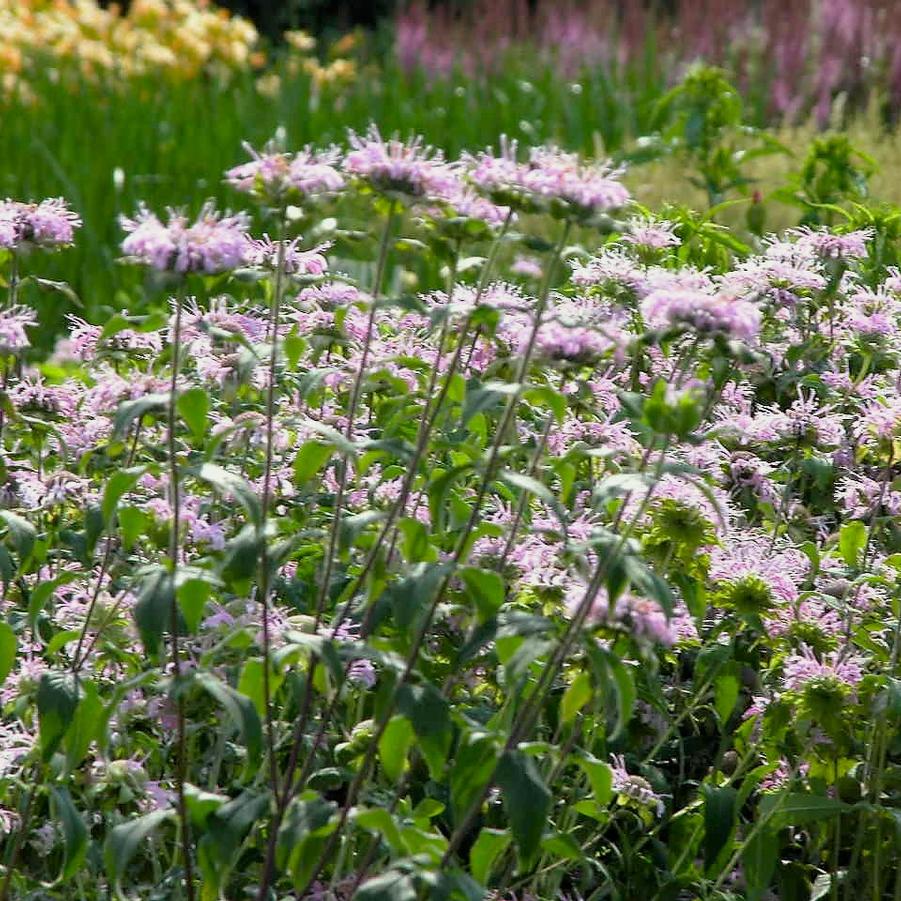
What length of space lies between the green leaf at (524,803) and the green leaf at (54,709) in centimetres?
48

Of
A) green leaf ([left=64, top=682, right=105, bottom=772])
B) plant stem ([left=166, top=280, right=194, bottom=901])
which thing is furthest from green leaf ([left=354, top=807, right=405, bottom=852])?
green leaf ([left=64, top=682, right=105, bottom=772])

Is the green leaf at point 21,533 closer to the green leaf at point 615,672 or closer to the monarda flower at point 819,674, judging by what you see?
the green leaf at point 615,672

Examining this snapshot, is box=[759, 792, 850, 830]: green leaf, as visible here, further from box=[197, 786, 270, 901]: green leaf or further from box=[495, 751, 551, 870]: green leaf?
box=[197, 786, 270, 901]: green leaf

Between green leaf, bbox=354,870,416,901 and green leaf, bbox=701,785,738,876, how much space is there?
66 cm

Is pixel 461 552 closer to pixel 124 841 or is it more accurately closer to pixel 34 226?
pixel 124 841

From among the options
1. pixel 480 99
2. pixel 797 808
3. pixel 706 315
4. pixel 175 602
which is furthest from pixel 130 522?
pixel 480 99

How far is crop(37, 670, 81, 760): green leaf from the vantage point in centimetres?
179

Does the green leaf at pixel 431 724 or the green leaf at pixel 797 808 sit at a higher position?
the green leaf at pixel 431 724

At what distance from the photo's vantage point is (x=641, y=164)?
5.71m

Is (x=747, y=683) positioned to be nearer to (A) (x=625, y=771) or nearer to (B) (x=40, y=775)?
(A) (x=625, y=771)

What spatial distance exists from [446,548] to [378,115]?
5585 millimetres

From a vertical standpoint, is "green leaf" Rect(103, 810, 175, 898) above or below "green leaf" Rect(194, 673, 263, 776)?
below

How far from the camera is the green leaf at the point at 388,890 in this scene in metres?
1.52

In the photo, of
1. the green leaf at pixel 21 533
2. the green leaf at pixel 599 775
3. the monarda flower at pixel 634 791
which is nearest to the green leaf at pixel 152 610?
the green leaf at pixel 21 533
